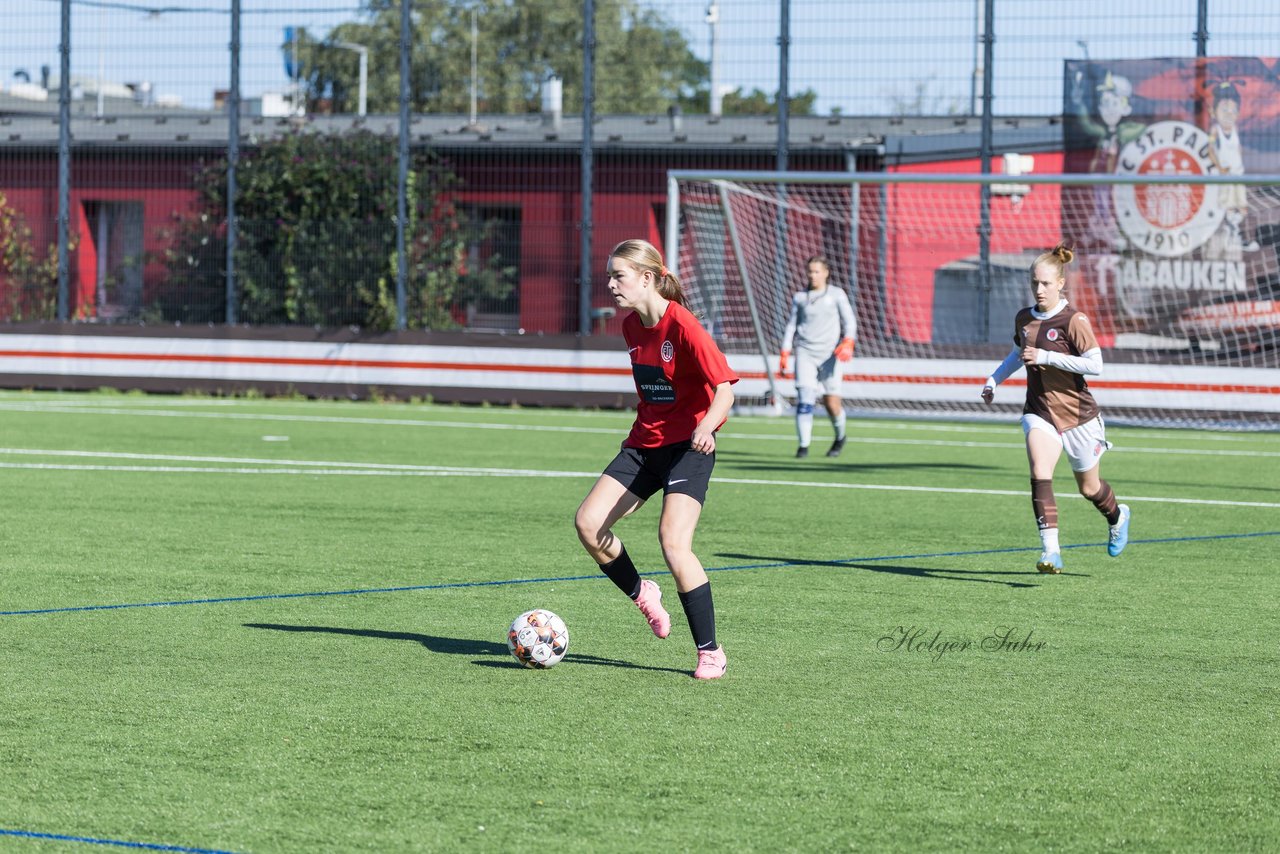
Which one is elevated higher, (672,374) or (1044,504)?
(672,374)

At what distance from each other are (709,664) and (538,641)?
2.23ft

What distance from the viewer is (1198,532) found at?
11.5 meters

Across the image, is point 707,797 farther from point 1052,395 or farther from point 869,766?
point 1052,395

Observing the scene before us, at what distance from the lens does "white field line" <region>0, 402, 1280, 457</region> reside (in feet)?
59.2

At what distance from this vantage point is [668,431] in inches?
275

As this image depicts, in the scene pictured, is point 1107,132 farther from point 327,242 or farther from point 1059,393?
point 1059,393

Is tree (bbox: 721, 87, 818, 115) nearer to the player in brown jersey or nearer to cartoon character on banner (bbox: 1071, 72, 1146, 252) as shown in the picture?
cartoon character on banner (bbox: 1071, 72, 1146, 252)

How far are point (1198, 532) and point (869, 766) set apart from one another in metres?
6.70

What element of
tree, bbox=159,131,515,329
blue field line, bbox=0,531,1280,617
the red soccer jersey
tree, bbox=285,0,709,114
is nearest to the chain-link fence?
tree, bbox=159,131,515,329

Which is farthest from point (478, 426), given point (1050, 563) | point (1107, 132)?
point (1050, 563)

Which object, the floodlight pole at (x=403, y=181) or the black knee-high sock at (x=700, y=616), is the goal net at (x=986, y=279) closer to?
the floodlight pole at (x=403, y=181)

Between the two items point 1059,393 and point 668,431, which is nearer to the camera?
point 668,431

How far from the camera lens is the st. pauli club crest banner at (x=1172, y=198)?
20.3 metres

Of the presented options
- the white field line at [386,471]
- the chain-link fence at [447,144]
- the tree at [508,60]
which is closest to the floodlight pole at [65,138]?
the chain-link fence at [447,144]
